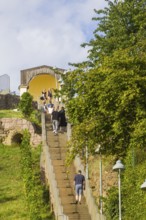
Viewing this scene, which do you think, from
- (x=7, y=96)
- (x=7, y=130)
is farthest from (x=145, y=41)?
(x=7, y=96)

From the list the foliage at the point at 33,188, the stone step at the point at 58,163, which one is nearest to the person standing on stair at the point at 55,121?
the foliage at the point at 33,188

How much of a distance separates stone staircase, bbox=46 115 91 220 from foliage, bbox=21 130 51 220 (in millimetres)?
893

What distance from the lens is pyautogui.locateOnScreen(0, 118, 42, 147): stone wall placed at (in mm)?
41653

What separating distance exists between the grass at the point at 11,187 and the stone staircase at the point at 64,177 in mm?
1680

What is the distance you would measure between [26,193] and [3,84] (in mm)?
31448

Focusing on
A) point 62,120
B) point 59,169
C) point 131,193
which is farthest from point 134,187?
point 62,120

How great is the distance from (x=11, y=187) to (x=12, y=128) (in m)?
10.2

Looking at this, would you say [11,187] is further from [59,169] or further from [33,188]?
[33,188]

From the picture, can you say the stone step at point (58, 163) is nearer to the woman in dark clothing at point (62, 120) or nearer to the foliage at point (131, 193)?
the foliage at point (131, 193)

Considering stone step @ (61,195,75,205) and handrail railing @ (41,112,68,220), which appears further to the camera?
stone step @ (61,195,75,205)

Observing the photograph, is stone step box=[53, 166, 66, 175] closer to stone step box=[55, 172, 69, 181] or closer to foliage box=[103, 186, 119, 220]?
stone step box=[55, 172, 69, 181]

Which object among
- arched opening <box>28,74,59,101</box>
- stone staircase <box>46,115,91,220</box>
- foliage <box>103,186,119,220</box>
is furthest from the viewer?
arched opening <box>28,74,59,101</box>

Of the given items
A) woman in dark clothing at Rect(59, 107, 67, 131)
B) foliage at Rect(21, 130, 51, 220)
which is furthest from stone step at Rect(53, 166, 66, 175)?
woman in dark clothing at Rect(59, 107, 67, 131)

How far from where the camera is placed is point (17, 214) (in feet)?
94.2
